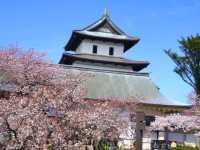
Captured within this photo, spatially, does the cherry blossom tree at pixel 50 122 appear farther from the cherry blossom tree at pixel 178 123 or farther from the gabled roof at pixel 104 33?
the gabled roof at pixel 104 33

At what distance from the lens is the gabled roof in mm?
46094

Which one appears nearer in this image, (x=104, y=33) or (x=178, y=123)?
(x=178, y=123)

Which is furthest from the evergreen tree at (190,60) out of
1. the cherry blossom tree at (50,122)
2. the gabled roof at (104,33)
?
the cherry blossom tree at (50,122)

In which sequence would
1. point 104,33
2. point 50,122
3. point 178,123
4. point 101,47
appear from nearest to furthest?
point 50,122
point 178,123
point 101,47
point 104,33

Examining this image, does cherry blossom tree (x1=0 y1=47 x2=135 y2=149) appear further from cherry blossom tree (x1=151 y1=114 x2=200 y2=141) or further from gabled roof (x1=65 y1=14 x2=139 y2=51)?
gabled roof (x1=65 y1=14 x2=139 y2=51)

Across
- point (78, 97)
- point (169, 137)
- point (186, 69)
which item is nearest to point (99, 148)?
point (78, 97)

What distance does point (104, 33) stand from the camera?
154 feet

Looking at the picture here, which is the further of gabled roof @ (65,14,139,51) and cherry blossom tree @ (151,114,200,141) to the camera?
gabled roof @ (65,14,139,51)

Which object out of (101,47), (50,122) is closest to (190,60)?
(101,47)

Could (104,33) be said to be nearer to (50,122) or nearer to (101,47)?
(101,47)

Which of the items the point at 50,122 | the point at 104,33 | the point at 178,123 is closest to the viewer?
the point at 50,122

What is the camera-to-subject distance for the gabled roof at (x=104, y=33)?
4609 centimetres

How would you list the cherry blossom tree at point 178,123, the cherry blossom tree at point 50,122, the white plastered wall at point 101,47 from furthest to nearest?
the white plastered wall at point 101,47 → the cherry blossom tree at point 178,123 → the cherry blossom tree at point 50,122

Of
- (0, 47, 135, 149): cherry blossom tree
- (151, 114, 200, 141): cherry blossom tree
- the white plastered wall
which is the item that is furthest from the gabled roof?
(0, 47, 135, 149): cherry blossom tree
